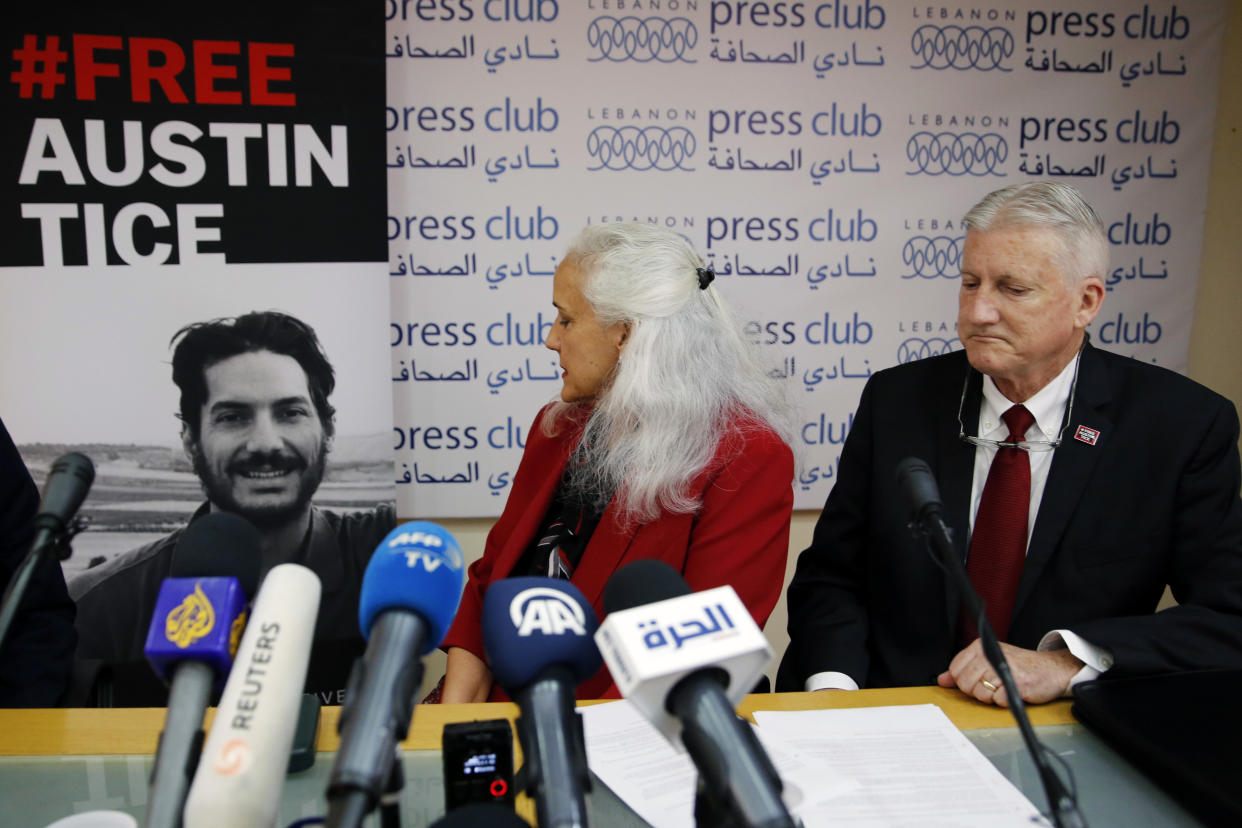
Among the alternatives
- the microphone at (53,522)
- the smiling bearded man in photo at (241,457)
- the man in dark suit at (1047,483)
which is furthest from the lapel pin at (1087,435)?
the smiling bearded man in photo at (241,457)

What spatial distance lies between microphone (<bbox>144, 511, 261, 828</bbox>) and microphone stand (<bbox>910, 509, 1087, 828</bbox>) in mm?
690

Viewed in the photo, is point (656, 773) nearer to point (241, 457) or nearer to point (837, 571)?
point (837, 571)

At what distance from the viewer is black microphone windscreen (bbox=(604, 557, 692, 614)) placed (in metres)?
0.72

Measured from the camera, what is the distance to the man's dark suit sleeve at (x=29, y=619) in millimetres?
1754

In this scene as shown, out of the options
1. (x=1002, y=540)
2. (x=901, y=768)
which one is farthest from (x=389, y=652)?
(x=1002, y=540)

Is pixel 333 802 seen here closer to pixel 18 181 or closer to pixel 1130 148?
pixel 18 181

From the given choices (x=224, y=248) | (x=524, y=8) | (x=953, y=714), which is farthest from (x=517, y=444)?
(x=953, y=714)

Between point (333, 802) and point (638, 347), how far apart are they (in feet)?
4.90

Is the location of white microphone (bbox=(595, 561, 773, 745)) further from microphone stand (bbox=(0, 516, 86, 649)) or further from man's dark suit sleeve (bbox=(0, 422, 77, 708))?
man's dark suit sleeve (bbox=(0, 422, 77, 708))

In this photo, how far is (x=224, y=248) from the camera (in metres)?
2.56

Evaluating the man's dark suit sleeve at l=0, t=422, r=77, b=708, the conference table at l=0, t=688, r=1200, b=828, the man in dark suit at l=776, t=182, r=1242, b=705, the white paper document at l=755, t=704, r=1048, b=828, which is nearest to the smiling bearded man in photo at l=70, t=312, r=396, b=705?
the man's dark suit sleeve at l=0, t=422, r=77, b=708

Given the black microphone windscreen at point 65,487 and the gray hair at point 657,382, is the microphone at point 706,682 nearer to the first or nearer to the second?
the black microphone windscreen at point 65,487

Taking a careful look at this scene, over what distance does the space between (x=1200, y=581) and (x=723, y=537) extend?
919 millimetres

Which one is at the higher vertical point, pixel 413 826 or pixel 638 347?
pixel 638 347
